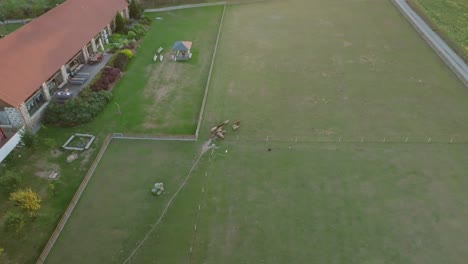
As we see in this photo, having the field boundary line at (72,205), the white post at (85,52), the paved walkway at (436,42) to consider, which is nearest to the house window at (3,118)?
the field boundary line at (72,205)

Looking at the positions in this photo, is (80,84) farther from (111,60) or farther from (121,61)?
(121,61)

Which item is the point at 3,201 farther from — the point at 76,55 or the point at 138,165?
the point at 76,55

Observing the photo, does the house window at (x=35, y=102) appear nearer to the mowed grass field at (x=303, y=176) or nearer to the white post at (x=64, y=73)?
the white post at (x=64, y=73)

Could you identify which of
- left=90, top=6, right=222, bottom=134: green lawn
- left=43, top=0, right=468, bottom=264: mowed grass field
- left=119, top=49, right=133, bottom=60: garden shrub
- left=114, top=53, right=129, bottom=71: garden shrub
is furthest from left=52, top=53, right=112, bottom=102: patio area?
left=43, top=0, right=468, bottom=264: mowed grass field

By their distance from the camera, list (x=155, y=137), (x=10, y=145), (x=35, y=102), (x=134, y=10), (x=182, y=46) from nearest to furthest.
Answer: (x=10, y=145), (x=155, y=137), (x=35, y=102), (x=182, y=46), (x=134, y=10)

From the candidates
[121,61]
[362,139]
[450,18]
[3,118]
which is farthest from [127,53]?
[450,18]

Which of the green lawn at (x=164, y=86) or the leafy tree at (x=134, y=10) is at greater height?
the leafy tree at (x=134, y=10)
